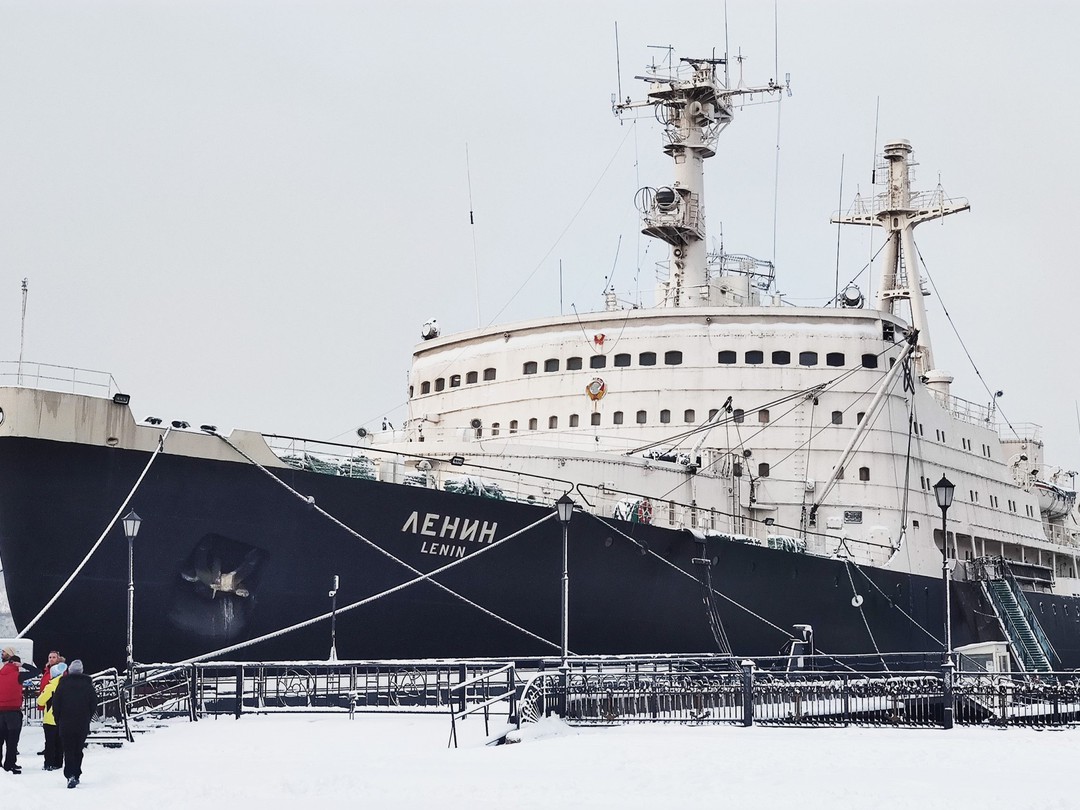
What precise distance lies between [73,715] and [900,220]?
38.2m

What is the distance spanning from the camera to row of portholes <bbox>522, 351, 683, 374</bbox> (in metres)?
33.2

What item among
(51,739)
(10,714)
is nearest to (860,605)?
(51,739)

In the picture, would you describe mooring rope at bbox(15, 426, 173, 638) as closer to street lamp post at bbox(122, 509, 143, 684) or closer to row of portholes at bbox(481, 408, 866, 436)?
street lamp post at bbox(122, 509, 143, 684)

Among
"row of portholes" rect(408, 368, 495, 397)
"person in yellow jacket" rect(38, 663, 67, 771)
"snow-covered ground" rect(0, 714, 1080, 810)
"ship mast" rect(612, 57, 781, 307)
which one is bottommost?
"snow-covered ground" rect(0, 714, 1080, 810)

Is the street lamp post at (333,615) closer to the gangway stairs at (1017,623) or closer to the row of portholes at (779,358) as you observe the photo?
the row of portholes at (779,358)

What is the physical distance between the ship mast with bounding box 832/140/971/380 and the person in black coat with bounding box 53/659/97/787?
3646cm

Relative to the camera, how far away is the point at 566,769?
14727 mm

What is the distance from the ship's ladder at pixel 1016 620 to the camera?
3688 centimetres

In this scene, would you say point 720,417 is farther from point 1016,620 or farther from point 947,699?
point 947,699

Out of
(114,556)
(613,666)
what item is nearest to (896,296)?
(613,666)

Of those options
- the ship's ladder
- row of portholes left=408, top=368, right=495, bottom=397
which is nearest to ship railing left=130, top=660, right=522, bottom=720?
Answer: row of portholes left=408, top=368, right=495, bottom=397

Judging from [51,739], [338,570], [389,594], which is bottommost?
[51,739]

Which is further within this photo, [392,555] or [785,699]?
[392,555]

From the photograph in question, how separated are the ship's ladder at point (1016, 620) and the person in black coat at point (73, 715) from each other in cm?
2702
